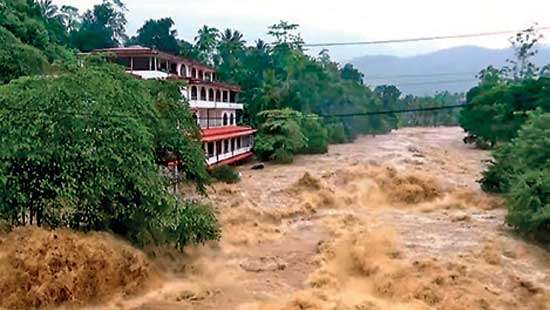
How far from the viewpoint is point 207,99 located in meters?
35.2

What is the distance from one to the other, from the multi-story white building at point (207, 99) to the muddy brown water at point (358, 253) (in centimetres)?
377

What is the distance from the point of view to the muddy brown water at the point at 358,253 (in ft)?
45.4

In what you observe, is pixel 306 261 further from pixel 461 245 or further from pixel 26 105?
pixel 26 105

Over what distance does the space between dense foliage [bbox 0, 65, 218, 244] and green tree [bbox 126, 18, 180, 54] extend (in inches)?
1460

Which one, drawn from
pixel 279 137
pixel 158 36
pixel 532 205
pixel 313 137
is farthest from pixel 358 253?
pixel 158 36

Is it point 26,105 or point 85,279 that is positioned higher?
point 26,105

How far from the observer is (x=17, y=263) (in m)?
12.8

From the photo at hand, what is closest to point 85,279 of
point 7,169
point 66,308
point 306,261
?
point 66,308

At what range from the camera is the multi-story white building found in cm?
3112

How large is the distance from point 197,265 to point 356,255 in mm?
4725

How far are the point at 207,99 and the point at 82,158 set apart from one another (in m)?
21.8

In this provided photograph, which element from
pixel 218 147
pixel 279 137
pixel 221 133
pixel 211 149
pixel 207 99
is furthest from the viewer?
pixel 279 137

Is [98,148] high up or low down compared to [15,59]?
down

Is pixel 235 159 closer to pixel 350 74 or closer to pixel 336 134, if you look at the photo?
pixel 336 134
